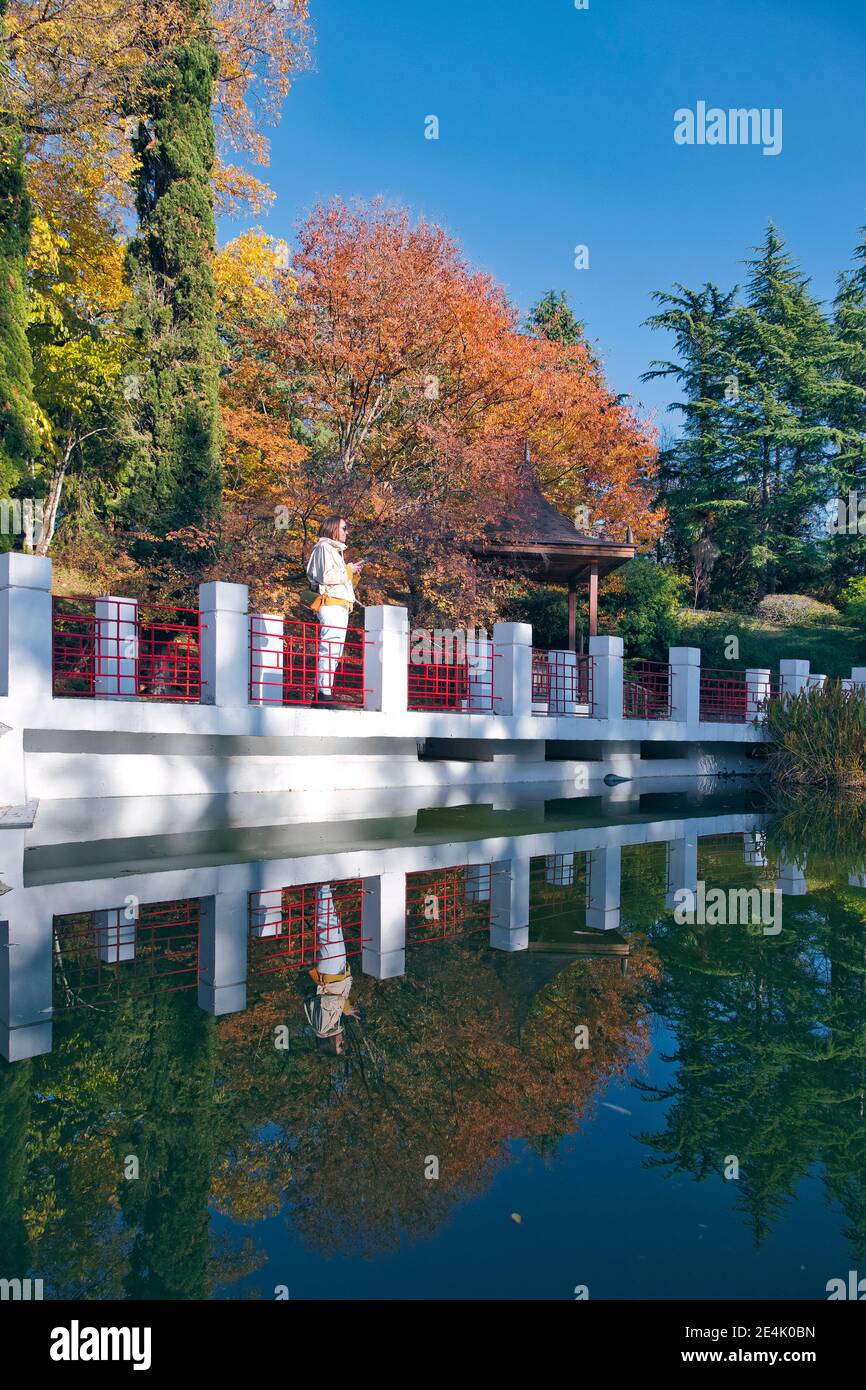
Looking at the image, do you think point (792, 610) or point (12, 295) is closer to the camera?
point (12, 295)

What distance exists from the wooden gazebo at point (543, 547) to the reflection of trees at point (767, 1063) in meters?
10.8

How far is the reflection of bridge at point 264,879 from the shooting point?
4.15 metres

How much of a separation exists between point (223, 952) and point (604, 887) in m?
2.89

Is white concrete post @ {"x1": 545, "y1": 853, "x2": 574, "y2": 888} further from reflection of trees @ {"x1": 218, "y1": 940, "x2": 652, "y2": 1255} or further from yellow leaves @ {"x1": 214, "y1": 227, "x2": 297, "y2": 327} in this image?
yellow leaves @ {"x1": 214, "y1": 227, "x2": 297, "y2": 327}

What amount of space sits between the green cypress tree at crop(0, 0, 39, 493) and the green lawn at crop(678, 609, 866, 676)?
15.6 metres

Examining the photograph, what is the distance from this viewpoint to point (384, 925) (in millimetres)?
4863

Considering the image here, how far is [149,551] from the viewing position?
539 inches

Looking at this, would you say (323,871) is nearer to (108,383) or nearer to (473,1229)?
(473,1229)

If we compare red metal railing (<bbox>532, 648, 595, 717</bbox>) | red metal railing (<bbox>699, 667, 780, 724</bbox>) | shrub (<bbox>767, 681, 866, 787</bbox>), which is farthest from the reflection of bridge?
red metal railing (<bbox>699, 667, 780, 724</bbox>)

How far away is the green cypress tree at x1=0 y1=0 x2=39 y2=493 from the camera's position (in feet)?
37.3

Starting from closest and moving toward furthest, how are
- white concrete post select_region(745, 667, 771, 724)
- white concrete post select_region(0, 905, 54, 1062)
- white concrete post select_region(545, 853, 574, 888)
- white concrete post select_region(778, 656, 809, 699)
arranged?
1. white concrete post select_region(0, 905, 54, 1062)
2. white concrete post select_region(545, 853, 574, 888)
3. white concrete post select_region(745, 667, 771, 724)
4. white concrete post select_region(778, 656, 809, 699)

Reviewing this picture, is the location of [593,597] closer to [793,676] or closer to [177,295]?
[793,676]

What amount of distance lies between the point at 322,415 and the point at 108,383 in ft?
14.7

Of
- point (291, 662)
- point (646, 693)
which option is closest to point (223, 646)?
point (291, 662)
